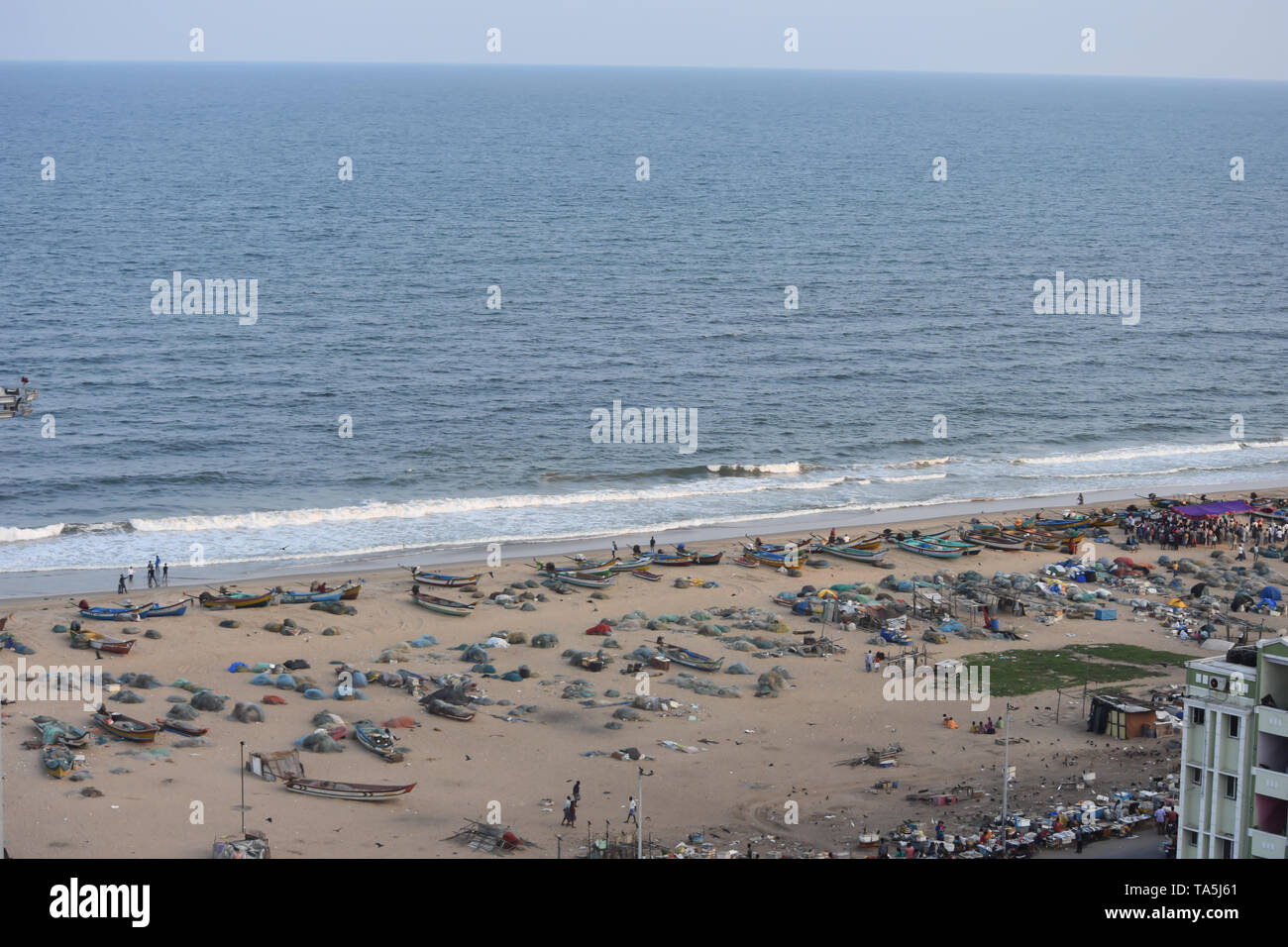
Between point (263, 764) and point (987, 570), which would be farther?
point (987, 570)

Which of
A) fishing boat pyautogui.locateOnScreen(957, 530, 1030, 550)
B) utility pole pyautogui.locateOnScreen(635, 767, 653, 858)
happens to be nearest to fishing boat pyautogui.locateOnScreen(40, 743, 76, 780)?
utility pole pyautogui.locateOnScreen(635, 767, 653, 858)

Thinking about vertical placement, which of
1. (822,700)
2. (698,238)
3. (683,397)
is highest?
(698,238)

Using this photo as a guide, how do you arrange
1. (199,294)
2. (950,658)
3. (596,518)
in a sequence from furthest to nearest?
(199,294)
(596,518)
(950,658)

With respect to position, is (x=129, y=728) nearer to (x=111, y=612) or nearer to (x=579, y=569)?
(x=111, y=612)

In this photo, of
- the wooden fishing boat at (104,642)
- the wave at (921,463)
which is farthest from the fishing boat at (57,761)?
the wave at (921,463)

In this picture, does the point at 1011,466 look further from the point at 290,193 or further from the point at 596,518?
the point at 290,193
